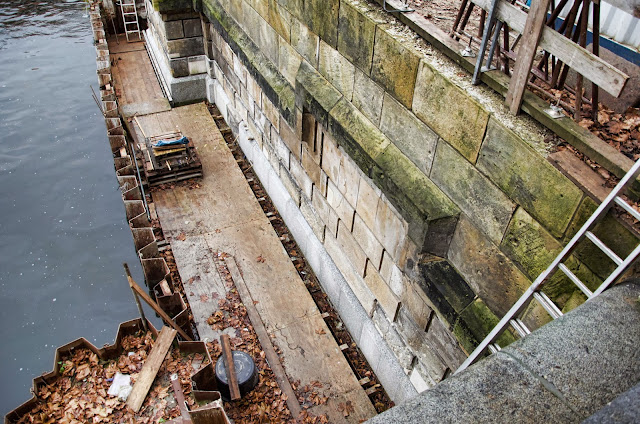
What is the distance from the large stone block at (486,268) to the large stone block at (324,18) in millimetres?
3195

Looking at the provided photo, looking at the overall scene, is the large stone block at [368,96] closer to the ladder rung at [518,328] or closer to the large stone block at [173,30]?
the ladder rung at [518,328]

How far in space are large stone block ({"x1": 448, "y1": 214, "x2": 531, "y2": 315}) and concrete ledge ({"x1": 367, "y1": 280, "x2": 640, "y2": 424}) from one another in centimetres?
144

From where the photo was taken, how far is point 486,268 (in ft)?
15.9

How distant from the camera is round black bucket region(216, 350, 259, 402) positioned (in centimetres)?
749

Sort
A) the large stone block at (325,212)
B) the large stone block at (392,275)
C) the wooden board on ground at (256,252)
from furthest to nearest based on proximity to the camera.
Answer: the large stone block at (325,212)
the wooden board on ground at (256,252)
the large stone block at (392,275)

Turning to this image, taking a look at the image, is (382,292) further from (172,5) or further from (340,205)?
(172,5)

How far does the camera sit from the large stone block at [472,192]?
14.6ft

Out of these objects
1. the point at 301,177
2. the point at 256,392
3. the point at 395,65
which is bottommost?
the point at 256,392

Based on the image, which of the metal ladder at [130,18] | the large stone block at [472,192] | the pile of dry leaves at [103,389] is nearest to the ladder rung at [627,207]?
the large stone block at [472,192]

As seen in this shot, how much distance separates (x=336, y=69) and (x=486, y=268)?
3.47 meters

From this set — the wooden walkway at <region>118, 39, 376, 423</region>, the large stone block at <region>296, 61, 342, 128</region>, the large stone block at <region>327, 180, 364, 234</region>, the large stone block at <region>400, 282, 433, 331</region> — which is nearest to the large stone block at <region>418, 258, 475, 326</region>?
the large stone block at <region>400, 282, 433, 331</region>

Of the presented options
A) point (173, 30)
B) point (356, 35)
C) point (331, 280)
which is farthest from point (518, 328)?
point (173, 30)

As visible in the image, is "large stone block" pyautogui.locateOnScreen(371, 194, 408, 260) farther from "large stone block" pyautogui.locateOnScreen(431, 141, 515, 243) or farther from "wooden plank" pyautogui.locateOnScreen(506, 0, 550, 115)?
"wooden plank" pyautogui.locateOnScreen(506, 0, 550, 115)

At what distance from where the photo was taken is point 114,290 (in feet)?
33.7
